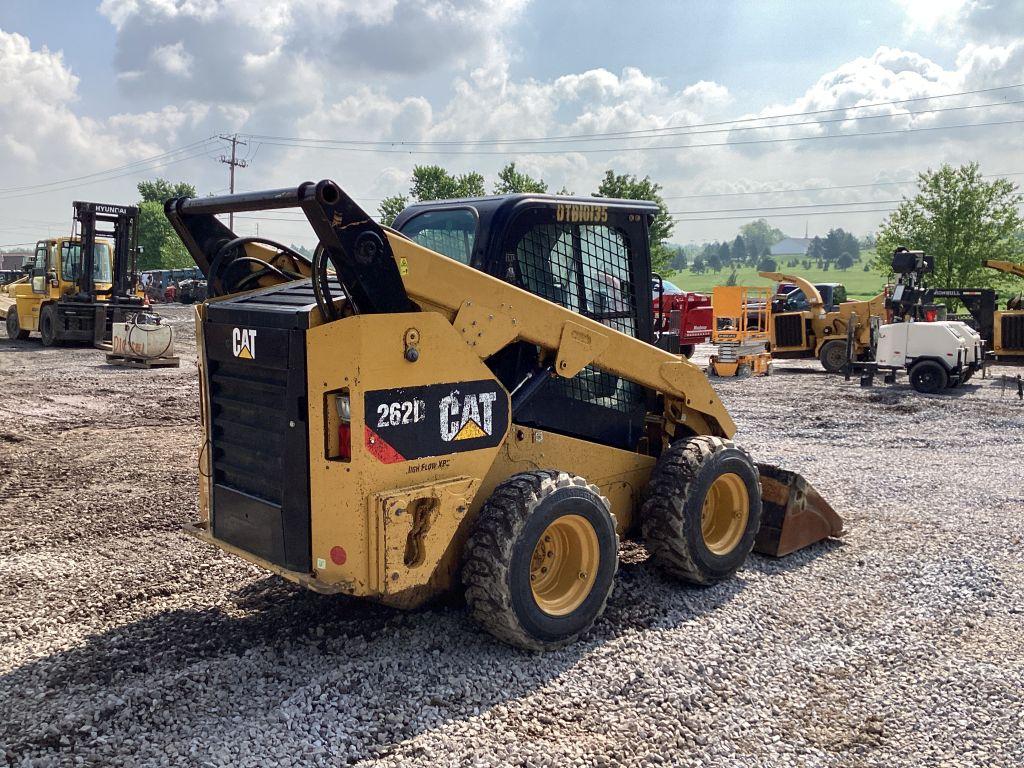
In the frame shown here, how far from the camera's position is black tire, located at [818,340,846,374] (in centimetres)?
1966

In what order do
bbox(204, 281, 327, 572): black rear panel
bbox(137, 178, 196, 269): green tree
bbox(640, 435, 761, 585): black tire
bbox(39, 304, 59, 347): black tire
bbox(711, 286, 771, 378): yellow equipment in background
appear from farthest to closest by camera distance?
bbox(137, 178, 196, 269): green tree, bbox(39, 304, 59, 347): black tire, bbox(711, 286, 771, 378): yellow equipment in background, bbox(640, 435, 761, 585): black tire, bbox(204, 281, 327, 572): black rear panel

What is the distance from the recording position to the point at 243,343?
409 centimetres

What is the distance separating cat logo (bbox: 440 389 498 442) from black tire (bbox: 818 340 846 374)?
17.0 metres

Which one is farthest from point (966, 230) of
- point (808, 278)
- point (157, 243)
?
point (808, 278)

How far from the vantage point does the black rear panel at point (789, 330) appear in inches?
813

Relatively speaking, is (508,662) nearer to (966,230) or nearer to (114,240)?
(114,240)

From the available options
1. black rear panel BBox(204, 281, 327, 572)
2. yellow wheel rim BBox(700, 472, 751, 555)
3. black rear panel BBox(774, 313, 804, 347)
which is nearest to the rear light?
black rear panel BBox(204, 281, 327, 572)

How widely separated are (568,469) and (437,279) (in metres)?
1.49

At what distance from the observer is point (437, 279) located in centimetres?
399

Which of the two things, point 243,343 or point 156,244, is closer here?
point 243,343

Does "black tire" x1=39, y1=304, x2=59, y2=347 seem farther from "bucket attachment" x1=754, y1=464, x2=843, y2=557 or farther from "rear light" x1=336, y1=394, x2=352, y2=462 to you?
"rear light" x1=336, y1=394, x2=352, y2=462

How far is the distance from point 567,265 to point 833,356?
642 inches

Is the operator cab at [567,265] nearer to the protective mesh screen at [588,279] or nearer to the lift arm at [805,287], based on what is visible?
the protective mesh screen at [588,279]

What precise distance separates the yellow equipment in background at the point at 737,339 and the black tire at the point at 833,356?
1303 millimetres
